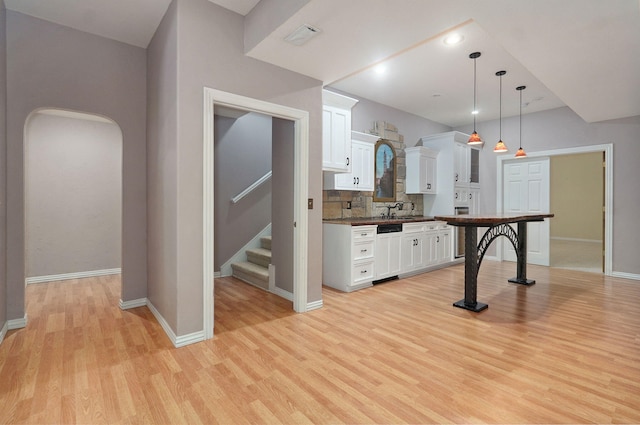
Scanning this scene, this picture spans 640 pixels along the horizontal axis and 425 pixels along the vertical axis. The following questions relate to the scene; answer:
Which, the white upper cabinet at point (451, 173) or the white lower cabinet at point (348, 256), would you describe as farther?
the white upper cabinet at point (451, 173)

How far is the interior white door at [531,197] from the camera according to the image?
19.4 feet

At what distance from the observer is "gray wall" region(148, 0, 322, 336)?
8.25 ft

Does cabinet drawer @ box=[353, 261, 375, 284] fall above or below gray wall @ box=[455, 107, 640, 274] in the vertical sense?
below

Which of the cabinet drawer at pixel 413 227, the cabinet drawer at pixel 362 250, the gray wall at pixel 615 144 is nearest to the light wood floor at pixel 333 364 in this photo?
the cabinet drawer at pixel 362 250

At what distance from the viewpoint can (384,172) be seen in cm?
550

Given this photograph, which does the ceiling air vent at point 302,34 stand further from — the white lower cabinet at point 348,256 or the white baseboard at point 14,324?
the white baseboard at point 14,324

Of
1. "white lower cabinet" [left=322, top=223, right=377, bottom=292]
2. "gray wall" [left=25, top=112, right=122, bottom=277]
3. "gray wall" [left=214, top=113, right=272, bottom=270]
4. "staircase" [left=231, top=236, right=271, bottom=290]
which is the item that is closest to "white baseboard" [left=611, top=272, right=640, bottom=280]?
"white lower cabinet" [left=322, top=223, right=377, bottom=292]

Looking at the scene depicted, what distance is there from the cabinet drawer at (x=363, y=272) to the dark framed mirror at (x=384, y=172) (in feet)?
4.75

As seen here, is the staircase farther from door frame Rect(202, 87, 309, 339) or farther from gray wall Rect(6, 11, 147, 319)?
gray wall Rect(6, 11, 147, 319)

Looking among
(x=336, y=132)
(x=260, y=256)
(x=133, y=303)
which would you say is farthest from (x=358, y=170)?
(x=133, y=303)

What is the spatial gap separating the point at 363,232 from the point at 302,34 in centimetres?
248

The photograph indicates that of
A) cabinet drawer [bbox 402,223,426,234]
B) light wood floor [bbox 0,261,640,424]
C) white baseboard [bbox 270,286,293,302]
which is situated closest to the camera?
light wood floor [bbox 0,261,640,424]

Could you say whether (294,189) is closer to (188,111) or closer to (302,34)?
(188,111)

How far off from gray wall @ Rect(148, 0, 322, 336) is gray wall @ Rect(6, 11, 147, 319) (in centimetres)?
53
